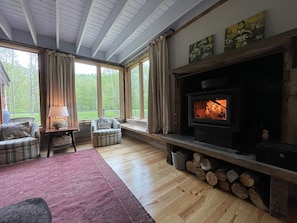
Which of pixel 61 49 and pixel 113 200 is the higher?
pixel 61 49

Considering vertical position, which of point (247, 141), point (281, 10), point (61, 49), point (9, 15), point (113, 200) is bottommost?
point (113, 200)

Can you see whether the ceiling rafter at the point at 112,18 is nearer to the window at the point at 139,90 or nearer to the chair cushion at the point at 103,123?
the window at the point at 139,90

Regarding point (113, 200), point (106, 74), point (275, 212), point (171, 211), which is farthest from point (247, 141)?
point (106, 74)

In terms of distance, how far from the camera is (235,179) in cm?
152

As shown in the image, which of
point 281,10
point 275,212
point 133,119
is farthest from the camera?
point 133,119

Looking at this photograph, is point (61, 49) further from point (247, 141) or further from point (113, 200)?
point (247, 141)

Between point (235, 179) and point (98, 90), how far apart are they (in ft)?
13.5

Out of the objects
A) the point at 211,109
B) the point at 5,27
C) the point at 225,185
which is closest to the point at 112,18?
the point at 5,27

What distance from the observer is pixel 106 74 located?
454 centimetres

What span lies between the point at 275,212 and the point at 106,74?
4.70 m

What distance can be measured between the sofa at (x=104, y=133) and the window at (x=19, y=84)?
4.85 ft

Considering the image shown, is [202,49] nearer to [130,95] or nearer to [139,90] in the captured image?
[139,90]

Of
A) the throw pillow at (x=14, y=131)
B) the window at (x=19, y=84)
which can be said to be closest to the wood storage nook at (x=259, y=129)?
the throw pillow at (x=14, y=131)

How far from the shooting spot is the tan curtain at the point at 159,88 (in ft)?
8.87
